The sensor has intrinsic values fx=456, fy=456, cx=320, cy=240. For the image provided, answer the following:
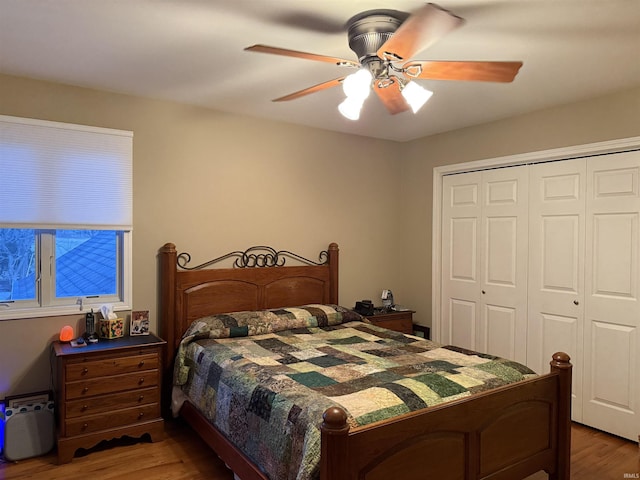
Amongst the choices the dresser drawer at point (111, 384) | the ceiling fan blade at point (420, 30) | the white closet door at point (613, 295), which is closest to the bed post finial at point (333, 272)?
the dresser drawer at point (111, 384)

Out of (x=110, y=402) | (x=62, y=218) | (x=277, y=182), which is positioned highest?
(x=277, y=182)

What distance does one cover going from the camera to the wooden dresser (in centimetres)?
283

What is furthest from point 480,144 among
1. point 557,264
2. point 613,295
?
point 613,295

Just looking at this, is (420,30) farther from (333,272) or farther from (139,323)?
(333,272)

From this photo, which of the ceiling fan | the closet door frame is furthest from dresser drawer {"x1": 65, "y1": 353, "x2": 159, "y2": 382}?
the closet door frame

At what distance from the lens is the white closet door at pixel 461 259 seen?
14.0 ft

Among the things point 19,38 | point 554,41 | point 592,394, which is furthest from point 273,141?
point 592,394

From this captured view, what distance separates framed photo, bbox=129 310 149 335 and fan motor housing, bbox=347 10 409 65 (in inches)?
93.2

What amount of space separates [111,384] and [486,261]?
320 cm

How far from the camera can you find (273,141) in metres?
4.09

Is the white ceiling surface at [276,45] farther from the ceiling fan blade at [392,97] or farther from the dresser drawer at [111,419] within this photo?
the dresser drawer at [111,419]

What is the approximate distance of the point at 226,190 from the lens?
3844 mm

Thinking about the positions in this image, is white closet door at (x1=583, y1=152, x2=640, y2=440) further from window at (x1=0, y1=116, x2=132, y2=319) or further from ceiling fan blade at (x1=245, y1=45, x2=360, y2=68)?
window at (x1=0, y1=116, x2=132, y2=319)

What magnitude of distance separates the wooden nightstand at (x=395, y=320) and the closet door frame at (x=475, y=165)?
0.26m
